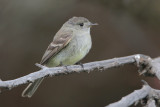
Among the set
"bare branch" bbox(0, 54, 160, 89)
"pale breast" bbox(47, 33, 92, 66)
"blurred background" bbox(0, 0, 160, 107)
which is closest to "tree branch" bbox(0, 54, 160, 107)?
"bare branch" bbox(0, 54, 160, 89)

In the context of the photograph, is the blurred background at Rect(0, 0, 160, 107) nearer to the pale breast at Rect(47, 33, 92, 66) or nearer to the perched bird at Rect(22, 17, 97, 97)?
the perched bird at Rect(22, 17, 97, 97)

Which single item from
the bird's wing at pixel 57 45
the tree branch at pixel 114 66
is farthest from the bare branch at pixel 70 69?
the bird's wing at pixel 57 45

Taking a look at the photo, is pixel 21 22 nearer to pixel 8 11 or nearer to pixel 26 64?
pixel 8 11

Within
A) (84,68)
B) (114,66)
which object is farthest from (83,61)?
(84,68)

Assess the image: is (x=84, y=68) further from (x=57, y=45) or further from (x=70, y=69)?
(x=57, y=45)

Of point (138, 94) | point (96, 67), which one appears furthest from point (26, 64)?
point (138, 94)

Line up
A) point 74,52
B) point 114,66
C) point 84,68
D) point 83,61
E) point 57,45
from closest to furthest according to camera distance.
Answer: point 84,68 < point 114,66 < point 74,52 < point 57,45 < point 83,61

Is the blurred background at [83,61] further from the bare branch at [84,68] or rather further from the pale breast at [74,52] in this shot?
the bare branch at [84,68]

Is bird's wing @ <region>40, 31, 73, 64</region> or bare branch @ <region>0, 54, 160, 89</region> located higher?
bird's wing @ <region>40, 31, 73, 64</region>
